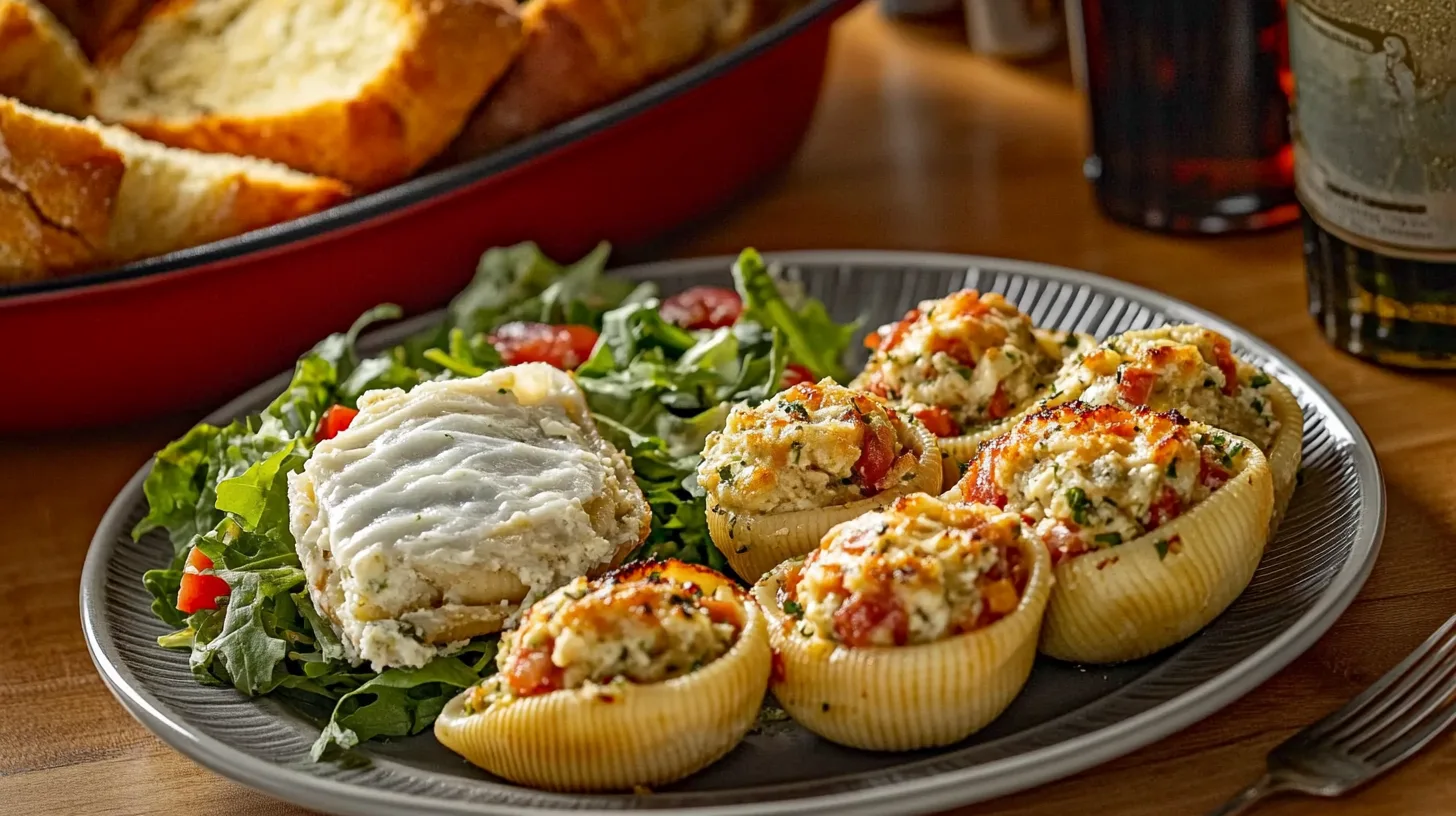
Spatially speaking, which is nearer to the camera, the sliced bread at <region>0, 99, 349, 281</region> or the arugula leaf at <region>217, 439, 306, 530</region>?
the arugula leaf at <region>217, 439, 306, 530</region>

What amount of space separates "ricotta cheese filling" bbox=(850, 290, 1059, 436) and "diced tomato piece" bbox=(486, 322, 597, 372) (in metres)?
0.49

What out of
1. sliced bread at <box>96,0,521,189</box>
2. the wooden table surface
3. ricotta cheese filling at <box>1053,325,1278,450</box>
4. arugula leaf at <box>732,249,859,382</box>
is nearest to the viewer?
the wooden table surface

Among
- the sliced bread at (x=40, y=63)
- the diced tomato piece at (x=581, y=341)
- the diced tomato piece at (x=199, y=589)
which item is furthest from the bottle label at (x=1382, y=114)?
the sliced bread at (x=40, y=63)

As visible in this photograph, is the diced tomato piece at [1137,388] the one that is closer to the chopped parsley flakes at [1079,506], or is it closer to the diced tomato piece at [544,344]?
the chopped parsley flakes at [1079,506]

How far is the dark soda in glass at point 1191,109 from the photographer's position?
7.13 feet

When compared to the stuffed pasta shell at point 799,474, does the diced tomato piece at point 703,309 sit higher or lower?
lower

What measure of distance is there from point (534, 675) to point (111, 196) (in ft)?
4.06

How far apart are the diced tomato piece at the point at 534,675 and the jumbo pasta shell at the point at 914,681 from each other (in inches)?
7.8

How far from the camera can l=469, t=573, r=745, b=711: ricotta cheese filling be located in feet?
4.25

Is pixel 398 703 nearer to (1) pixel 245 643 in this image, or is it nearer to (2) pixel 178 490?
(1) pixel 245 643

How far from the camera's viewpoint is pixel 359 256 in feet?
7.32

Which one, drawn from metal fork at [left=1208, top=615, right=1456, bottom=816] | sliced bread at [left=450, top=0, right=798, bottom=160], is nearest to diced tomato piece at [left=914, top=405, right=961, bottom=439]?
metal fork at [left=1208, top=615, right=1456, bottom=816]

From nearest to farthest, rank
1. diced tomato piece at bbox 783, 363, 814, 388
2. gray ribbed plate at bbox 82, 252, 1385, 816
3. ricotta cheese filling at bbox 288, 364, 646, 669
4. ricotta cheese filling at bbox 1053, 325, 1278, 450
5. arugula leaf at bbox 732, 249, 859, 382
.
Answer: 1. gray ribbed plate at bbox 82, 252, 1385, 816
2. ricotta cheese filling at bbox 288, 364, 646, 669
3. ricotta cheese filling at bbox 1053, 325, 1278, 450
4. diced tomato piece at bbox 783, 363, 814, 388
5. arugula leaf at bbox 732, 249, 859, 382

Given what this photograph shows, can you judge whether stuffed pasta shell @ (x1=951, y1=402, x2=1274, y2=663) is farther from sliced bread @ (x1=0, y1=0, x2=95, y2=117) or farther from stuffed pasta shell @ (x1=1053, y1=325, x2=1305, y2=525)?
sliced bread @ (x1=0, y1=0, x2=95, y2=117)
